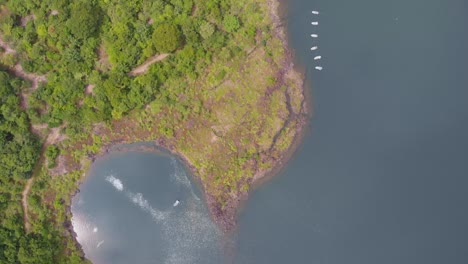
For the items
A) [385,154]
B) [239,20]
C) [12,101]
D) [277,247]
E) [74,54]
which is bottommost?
[277,247]

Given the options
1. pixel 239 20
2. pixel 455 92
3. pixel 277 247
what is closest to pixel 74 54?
pixel 239 20

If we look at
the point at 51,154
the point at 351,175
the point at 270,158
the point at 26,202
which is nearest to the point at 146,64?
the point at 51,154

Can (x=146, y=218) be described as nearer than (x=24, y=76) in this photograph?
Yes

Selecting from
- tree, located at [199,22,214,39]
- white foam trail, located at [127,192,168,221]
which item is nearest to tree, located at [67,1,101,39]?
tree, located at [199,22,214,39]

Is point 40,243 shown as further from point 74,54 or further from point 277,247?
point 277,247

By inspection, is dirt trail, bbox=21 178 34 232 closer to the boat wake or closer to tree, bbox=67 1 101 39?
the boat wake

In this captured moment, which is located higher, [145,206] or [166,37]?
[166,37]

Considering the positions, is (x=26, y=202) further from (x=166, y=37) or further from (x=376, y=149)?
(x=376, y=149)
